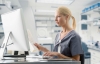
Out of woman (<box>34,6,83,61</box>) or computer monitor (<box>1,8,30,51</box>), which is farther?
woman (<box>34,6,83,61</box>)

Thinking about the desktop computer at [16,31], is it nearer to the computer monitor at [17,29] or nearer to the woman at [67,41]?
the computer monitor at [17,29]

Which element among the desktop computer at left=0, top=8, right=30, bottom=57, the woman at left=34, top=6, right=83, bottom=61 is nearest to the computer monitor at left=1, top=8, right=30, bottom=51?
the desktop computer at left=0, top=8, right=30, bottom=57

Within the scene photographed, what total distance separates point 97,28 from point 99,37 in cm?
37

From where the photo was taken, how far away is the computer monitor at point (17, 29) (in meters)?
0.91

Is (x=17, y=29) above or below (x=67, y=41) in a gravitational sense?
above

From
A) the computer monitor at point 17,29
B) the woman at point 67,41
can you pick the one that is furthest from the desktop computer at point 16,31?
the woman at point 67,41

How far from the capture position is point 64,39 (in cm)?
129

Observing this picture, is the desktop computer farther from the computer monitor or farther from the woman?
the woman

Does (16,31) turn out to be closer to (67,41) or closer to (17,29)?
(17,29)

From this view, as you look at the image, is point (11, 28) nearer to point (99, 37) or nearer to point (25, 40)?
point (25, 40)

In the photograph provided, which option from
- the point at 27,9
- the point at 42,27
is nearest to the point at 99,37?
the point at 27,9

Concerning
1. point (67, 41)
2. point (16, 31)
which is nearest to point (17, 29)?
point (16, 31)

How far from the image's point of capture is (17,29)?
0.96m

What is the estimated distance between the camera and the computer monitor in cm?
91
